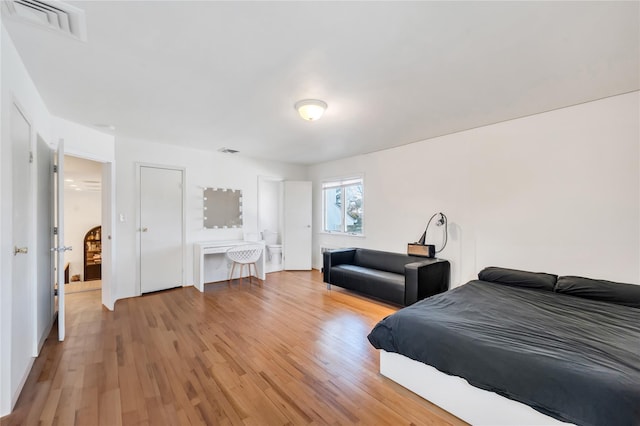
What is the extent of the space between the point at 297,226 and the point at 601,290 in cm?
467

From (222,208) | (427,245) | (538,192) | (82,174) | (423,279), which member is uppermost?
(82,174)

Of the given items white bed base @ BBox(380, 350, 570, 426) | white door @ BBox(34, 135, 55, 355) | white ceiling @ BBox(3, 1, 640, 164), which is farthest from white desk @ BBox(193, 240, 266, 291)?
white bed base @ BBox(380, 350, 570, 426)

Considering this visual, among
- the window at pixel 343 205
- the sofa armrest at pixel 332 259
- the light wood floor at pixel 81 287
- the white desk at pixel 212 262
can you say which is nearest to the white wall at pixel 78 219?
the light wood floor at pixel 81 287

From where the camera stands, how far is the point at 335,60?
1968 mm

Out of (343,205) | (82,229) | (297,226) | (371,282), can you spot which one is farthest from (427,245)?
(82,229)

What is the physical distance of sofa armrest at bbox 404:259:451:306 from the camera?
3318mm

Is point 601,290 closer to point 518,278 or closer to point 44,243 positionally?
point 518,278

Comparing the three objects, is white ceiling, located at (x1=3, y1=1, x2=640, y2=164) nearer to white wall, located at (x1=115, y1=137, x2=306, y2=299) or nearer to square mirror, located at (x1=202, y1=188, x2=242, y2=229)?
white wall, located at (x1=115, y1=137, x2=306, y2=299)

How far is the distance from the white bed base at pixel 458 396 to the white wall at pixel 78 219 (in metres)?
8.14

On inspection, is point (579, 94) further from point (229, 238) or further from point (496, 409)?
point (229, 238)

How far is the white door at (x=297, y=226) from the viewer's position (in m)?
5.89

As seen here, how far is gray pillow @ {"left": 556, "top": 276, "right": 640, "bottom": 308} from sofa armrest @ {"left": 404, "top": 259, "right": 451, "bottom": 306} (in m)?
1.23

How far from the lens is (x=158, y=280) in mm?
4367

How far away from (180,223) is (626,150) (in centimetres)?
580
